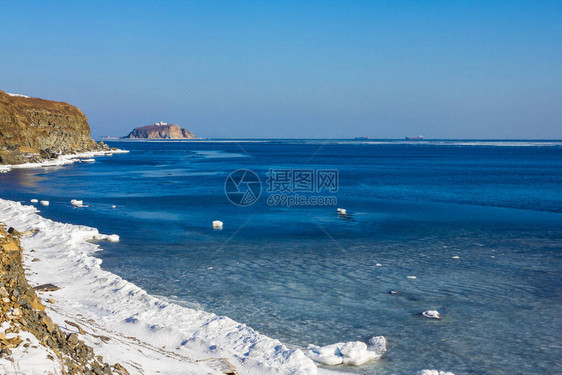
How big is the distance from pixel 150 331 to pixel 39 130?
91343 mm

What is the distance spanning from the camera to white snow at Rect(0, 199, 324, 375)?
28.3 feet

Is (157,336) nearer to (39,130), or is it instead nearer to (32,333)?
(32,333)

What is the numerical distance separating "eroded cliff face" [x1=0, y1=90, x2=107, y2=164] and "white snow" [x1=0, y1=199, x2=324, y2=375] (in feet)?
191

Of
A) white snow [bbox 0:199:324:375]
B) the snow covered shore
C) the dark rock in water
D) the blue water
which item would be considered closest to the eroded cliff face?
the blue water

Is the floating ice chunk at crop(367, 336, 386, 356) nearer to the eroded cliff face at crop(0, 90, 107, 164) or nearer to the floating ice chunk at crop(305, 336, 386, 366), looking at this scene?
the floating ice chunk at crop(305, 336, 386, 366)

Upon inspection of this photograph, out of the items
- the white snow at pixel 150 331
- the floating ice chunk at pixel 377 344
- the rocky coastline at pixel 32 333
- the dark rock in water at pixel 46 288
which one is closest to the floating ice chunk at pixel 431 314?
the floating ice chunk at pixel 377 344

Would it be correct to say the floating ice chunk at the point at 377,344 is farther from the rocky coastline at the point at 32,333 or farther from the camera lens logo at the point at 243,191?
the camera lens logo at the point at 243,191

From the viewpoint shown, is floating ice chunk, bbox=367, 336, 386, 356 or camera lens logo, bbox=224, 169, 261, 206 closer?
floating ice chunk, bbox=367, 336, 386, 356

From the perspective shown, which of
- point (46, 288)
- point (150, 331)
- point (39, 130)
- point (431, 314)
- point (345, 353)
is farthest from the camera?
point (39, 130)

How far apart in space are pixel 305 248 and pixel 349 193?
833 inches

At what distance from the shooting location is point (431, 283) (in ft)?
47.3

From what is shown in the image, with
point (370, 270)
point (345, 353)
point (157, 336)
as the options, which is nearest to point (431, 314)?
point (345, 353)

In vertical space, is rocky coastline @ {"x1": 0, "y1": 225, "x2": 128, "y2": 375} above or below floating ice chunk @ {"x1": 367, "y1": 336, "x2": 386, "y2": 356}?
above

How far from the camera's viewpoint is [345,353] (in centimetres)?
952
